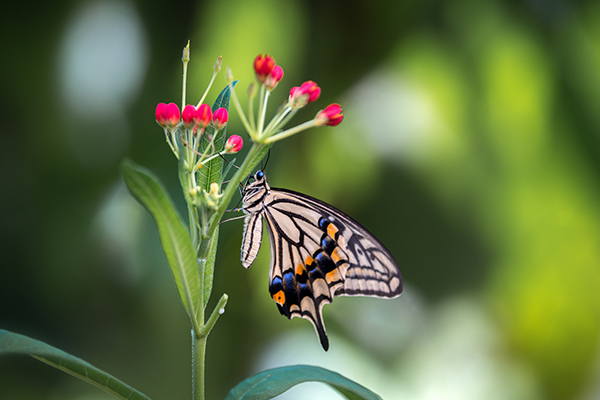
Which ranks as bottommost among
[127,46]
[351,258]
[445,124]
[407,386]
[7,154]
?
[407,386]

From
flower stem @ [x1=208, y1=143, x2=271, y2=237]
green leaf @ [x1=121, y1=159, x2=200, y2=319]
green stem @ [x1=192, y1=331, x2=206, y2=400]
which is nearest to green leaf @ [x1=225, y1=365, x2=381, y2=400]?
green stem @ [x1=192, y1=331, x2=206, y2=400]

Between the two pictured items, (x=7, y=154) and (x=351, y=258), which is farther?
(x=7, y=154)

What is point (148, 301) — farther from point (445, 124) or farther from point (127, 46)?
point (445, 124)

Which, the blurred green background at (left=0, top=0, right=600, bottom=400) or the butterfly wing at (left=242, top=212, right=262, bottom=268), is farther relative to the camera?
the blurred green background at (left=0, top=0, right=600, bottom=400)

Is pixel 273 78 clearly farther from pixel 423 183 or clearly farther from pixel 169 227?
pixel 423 183

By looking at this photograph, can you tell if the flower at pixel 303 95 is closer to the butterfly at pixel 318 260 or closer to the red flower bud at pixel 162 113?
the red flower bud at pixel 162 113

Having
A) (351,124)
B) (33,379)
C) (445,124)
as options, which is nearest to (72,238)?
(33,379)

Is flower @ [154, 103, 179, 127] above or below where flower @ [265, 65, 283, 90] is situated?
below

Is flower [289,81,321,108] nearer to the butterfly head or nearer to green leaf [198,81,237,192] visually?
green leaf [198,81,237,192]
